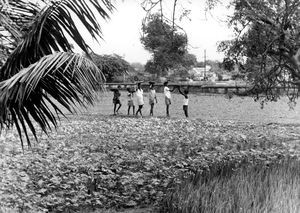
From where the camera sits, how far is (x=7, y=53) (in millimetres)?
3705

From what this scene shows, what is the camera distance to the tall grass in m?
5.49

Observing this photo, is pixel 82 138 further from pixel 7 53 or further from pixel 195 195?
pixel 7 53

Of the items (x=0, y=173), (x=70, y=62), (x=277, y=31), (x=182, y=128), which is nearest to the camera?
(x=70, y=62)

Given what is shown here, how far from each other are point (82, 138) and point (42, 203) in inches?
255

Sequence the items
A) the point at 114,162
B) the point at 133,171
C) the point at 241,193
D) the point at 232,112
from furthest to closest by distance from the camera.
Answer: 1. the point at 232,112
2. the point at 114,162
3. the point at 133,171
4. the point at 241,193

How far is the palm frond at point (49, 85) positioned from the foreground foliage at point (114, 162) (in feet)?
9.02

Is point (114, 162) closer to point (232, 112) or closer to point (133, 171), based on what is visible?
point (133, 171)

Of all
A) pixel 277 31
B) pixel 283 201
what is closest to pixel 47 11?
pixel 283 201

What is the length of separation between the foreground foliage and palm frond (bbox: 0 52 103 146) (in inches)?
108

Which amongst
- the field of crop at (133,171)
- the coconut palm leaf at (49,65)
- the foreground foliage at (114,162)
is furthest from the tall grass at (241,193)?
the coconut palm leaf at (49,65)

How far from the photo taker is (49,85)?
3314mm

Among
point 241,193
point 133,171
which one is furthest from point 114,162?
point 241,193

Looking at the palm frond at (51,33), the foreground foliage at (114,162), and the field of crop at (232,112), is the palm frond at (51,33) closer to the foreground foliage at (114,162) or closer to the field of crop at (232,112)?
the foreground foliage at (114,162)

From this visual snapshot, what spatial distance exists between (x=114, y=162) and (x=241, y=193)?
4.06m
